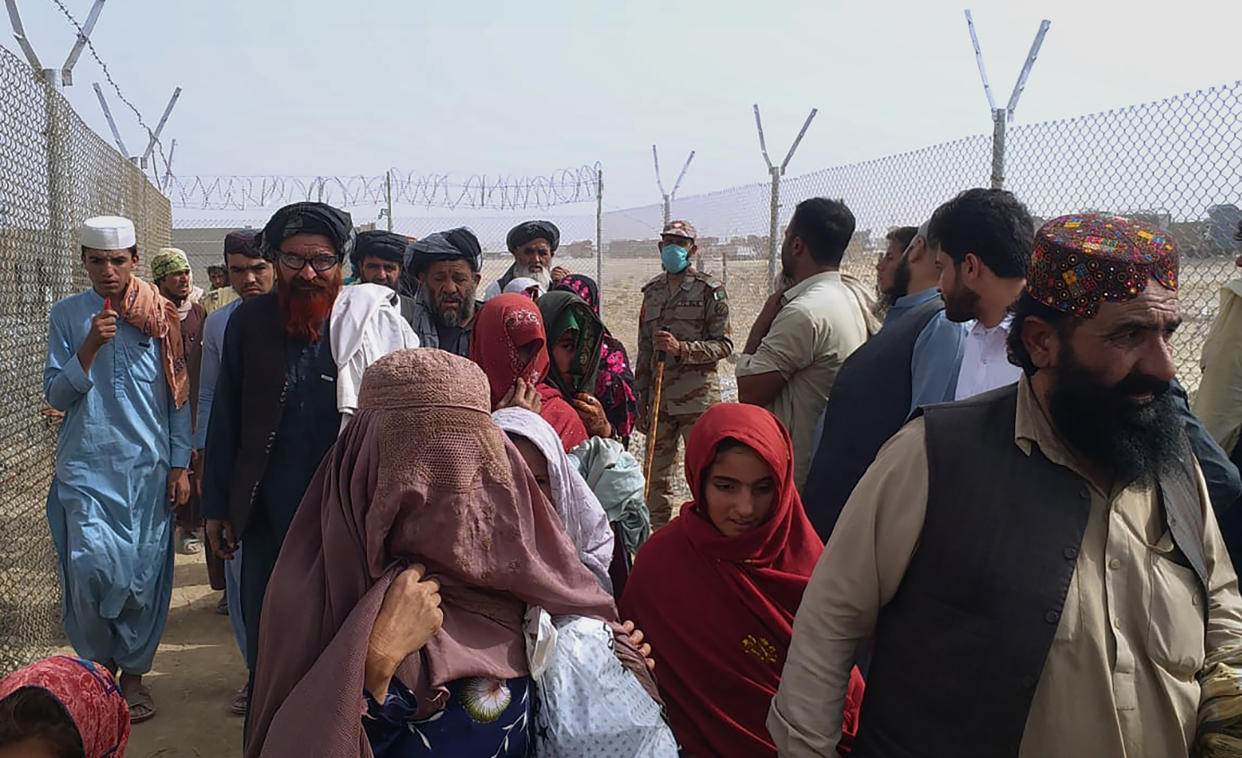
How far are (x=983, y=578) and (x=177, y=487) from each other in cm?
399

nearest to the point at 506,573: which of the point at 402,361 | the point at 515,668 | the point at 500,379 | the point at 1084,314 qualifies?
the point at 515,668

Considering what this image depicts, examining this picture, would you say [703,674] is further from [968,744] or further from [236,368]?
[236,368]

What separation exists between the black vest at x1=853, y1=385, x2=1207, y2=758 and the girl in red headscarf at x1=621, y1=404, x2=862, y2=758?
0.69m

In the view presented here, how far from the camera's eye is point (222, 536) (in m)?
3.45

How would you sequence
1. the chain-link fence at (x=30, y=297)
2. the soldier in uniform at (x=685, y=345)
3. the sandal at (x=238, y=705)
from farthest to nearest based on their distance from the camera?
1. the soldier in uniform at (x=685, y=345)
2. the sandal at (x=238, y=705)
3. the chain-link fence at (x=30, y=297)

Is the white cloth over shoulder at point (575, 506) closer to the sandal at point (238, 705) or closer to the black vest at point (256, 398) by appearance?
the black vest at point (256, 398)

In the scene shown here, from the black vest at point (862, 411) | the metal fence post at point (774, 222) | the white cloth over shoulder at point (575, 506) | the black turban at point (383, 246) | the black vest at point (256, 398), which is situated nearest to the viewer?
the white cloth over shoulder at point (575, 506)

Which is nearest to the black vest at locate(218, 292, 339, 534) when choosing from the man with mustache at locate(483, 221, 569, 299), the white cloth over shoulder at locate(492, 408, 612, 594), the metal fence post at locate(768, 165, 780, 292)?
the white cloth over shoulder at locate(492, 408, 612, 594)

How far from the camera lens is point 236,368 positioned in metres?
3.46

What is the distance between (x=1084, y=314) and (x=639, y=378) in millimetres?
5442

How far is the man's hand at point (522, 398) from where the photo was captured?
11.0 ft

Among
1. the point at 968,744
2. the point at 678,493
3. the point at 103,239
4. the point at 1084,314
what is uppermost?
the point at 103,239

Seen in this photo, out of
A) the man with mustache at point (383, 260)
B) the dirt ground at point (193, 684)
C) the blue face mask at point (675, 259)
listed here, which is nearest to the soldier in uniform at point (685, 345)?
the blue face mask at point (675, 259)

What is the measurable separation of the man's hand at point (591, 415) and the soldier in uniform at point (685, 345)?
2767 millimetres
